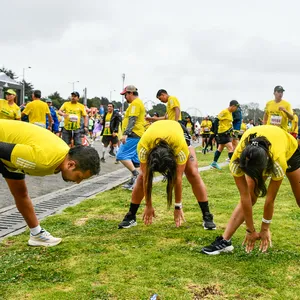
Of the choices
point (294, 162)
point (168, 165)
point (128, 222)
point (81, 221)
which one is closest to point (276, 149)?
point (294, 162)

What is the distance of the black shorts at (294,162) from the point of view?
4141mm

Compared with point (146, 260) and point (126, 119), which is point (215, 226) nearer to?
point (146, 260)

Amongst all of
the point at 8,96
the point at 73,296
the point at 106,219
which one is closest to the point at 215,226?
the point at 106,219

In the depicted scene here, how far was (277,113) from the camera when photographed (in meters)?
9.74

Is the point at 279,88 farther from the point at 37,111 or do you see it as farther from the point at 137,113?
the point at 37,111

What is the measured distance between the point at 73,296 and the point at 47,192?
15.7ft

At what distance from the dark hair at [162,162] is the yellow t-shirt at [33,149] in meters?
0.94

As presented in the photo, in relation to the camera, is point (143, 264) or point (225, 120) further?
point (225, 120)

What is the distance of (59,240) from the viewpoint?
4551 mm

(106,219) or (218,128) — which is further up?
(218,128)

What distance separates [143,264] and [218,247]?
0.83m

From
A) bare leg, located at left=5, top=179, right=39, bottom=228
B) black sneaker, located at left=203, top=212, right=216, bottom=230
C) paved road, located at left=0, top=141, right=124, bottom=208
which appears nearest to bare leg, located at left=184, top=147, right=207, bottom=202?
black sneaker, located at left=203, top=212, right=216, bottom=230

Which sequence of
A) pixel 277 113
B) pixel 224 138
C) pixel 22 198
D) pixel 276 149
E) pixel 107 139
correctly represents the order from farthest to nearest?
pixel 107 139 → pixel 224 138 → pixel 277 113 → pixel 22 198 → pixel 276 149

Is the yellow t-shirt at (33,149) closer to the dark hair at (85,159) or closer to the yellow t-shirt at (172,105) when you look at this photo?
the dark hair at (85,159)
